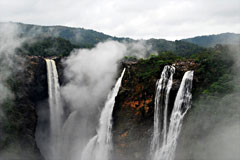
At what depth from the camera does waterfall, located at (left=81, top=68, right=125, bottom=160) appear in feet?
75.2

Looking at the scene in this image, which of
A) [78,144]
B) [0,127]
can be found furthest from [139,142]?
[0,127]

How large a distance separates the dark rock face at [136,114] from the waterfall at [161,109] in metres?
0.45

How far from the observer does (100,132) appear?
24125 millimetres

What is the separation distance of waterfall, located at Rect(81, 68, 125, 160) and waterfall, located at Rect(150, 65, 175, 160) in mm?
5294

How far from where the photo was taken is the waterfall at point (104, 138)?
22922mm

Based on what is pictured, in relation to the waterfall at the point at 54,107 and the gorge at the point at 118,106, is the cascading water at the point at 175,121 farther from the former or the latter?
the waterfall at the point at 54,107

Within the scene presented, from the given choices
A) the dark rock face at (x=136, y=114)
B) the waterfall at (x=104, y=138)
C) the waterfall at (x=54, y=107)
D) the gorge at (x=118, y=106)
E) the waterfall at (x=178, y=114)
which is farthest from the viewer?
the waterfall at (x=54, y=107)

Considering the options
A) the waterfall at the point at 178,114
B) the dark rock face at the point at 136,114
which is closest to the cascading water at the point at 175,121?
the waterfall at the point at 178,114

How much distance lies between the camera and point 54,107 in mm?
28062

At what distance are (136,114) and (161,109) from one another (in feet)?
9.65

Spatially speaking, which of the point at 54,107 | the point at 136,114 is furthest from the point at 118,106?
the point at 54,107

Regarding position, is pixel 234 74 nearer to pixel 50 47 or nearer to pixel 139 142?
pixel 139 142

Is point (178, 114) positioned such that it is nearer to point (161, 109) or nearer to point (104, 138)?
point (161, 109)

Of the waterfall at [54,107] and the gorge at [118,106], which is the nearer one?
the gorge at [118,106]
